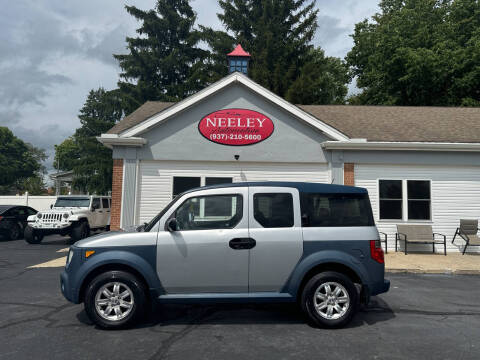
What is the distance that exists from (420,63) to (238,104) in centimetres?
1805

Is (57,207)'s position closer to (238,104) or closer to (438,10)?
(238,104)

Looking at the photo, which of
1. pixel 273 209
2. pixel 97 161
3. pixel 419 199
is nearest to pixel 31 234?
pixel 273 209

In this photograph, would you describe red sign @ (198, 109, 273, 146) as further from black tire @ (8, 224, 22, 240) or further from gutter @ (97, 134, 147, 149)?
black tire @ (8, 224, 22, 240)

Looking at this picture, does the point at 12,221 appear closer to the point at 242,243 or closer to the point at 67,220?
the point at 67,220

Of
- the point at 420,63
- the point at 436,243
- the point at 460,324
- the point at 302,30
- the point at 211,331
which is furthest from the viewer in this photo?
the point at 302,30

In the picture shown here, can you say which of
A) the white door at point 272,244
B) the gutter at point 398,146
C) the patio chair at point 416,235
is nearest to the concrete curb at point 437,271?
the patio chair at point 416,235

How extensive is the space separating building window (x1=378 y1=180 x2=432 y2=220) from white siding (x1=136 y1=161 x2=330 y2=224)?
85.5 inches

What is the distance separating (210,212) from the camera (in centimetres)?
479

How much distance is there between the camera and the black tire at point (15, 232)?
1484 centimetres

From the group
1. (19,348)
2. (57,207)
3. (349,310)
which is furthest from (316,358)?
(57,207)

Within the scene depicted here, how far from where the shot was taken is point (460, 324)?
4.85 m

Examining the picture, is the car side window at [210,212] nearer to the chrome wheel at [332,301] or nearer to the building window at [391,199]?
the chrome wheel at [332,301]

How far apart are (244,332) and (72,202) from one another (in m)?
11.9

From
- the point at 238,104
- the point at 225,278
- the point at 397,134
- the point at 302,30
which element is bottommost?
the point at 225,278
